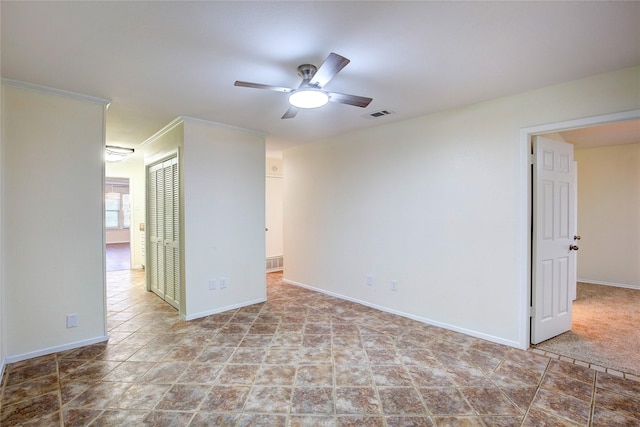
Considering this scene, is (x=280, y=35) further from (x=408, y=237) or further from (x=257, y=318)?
(x=257, y=318)

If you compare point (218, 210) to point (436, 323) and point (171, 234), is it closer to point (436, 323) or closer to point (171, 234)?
point (171, 234)

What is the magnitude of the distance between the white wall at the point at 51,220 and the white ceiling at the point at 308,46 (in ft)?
0.92

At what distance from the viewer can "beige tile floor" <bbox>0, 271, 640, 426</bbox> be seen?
76.6 inches

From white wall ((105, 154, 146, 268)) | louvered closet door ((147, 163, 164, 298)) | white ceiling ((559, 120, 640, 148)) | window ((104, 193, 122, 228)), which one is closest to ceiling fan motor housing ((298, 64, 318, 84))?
louvered closet door ((147, 163, 164, 298))

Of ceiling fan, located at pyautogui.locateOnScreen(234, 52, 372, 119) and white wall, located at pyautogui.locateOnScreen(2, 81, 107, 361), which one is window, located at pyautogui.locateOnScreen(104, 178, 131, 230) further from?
ceiling fan, located at pyautogui.locateOnScreen(234, 52, 372, 119)

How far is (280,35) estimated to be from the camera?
6.24 feet

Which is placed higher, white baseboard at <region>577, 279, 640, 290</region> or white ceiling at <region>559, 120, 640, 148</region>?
white ceiling at <region>559, 120, 640, 148</region>

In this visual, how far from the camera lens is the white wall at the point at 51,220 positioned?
2604 mm

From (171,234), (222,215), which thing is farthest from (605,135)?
(171,234)

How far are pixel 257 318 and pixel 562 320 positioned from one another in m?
3.37

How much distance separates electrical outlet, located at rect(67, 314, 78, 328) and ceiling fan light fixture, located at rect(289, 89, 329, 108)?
288cm

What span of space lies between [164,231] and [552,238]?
4714mm

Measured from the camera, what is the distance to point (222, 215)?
3957mm

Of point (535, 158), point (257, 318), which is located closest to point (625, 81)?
point (535, 158)
